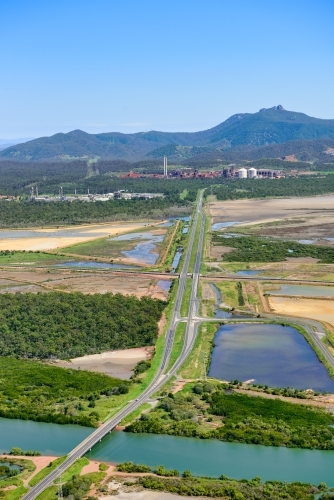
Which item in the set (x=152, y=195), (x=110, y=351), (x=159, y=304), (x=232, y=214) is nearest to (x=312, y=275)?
(x=159, y=304)

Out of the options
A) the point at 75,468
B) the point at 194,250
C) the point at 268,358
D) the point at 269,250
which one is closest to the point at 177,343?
the point at 268,358

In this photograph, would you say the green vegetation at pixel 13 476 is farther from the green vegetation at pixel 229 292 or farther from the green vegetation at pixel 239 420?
the green vegetation at pixel 229 292

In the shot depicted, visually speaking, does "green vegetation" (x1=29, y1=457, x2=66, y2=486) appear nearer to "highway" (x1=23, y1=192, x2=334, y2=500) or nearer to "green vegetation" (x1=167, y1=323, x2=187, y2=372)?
"highway" (x1=23, y1=192, x2=334, y2=500)

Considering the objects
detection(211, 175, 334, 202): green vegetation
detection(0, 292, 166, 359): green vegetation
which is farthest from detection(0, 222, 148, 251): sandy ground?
detection(211, 175, 334, 202): green vegetation

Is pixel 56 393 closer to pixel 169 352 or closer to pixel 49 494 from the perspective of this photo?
pixel 169 352

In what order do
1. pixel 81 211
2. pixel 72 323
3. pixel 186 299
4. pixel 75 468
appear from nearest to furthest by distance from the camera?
pixel 75 468, pixel 72 323, pixel 186 299, pixel 81 211

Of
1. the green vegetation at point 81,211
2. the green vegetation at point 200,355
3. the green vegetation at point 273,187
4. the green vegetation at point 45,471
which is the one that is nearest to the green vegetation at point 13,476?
the green vegetation at point 45,471
